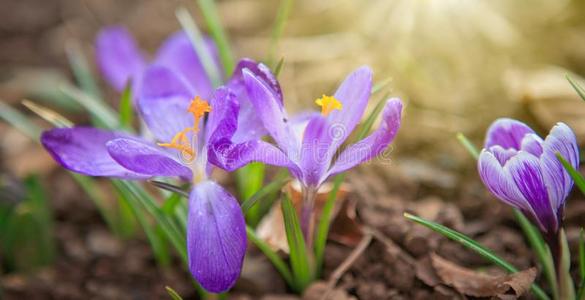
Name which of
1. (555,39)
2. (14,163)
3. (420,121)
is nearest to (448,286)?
(420,121)

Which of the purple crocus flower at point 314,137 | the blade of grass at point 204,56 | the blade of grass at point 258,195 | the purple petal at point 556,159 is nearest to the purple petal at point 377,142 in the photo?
the purple crocus flower at point 314,137

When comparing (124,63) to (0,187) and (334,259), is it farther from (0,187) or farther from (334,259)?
(334,259)

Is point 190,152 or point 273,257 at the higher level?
point 190,152

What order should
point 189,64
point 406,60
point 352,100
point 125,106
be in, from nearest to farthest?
point 352,100
point 125,106
point 189,64
point 406,60

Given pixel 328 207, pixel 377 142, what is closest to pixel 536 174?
pixel 377 142

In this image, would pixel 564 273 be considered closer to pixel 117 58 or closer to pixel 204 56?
pixel 204 56

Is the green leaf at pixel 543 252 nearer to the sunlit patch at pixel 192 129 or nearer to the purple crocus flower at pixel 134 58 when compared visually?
the sunlit patch at pixel 192 129

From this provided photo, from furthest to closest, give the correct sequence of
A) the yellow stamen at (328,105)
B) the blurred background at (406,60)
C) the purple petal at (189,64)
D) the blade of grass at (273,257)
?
the blurred background at (406,60), the purple petal at (189,64), the blade of grass at (273,257), the yellow stamen at (328,105)
